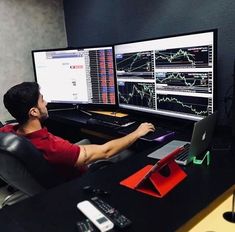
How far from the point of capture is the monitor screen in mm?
2504

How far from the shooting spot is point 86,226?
0.95 m

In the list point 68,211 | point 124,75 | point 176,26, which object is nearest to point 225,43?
point 176,26

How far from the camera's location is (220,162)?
1.43 metres

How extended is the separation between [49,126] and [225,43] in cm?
187

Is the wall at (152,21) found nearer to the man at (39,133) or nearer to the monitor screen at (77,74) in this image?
the monitor screen at (77,74)

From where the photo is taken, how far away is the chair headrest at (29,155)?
4.44 ft

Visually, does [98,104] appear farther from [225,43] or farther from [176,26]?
[225,43]

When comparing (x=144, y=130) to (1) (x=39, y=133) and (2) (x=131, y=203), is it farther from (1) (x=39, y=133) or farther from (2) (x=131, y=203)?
(2) (x=131, y=203)

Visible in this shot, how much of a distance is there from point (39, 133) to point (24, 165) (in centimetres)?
26

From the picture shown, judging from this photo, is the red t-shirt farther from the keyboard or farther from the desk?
Answer: the keyboard

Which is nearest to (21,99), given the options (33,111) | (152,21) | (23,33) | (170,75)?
(33,111)

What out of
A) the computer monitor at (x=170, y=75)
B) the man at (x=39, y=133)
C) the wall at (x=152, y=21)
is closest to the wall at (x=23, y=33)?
the wall at (x=152, y=21)

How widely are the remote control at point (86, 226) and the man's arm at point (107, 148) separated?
657 mm

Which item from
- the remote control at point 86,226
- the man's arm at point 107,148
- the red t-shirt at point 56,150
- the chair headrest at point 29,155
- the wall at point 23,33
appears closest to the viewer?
the remote control at point 86,226
